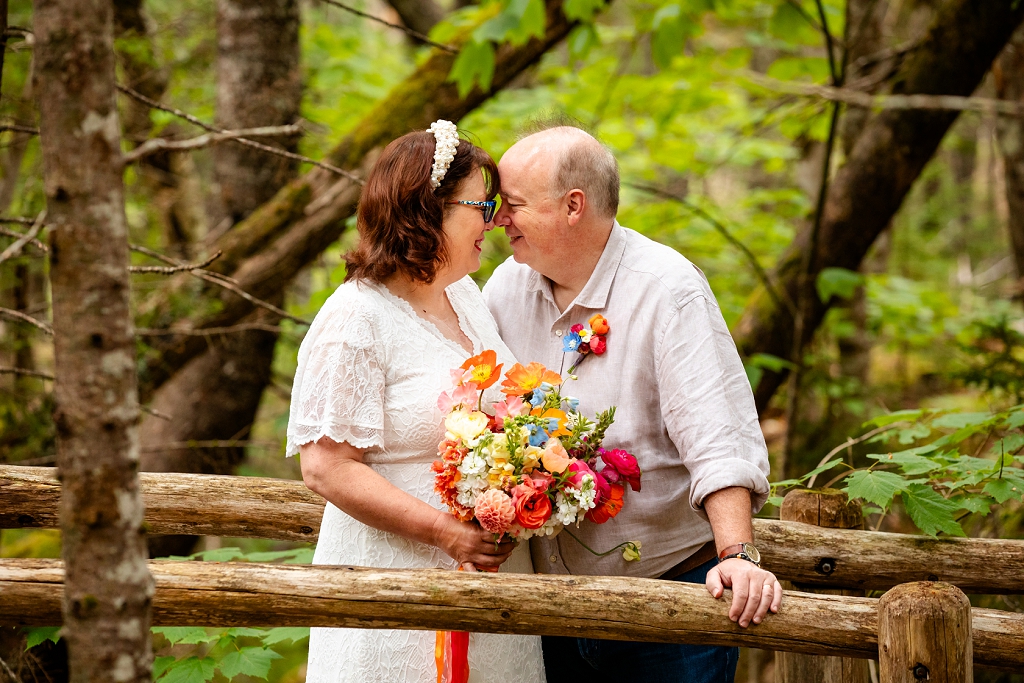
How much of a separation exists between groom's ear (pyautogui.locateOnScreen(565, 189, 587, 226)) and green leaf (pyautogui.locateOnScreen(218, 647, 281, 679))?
1660 mm

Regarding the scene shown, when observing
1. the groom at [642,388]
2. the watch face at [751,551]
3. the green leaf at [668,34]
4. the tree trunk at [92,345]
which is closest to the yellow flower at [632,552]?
the groom at [642,388]

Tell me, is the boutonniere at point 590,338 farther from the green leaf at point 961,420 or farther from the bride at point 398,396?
the green leaf at point 961,420

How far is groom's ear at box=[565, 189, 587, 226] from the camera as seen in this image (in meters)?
2.42

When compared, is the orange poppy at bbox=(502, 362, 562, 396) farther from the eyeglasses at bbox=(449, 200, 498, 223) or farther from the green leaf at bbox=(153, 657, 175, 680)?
the green leaf at bbox=(153, 657, 175, 680)

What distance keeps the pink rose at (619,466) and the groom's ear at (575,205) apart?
0.72 meters

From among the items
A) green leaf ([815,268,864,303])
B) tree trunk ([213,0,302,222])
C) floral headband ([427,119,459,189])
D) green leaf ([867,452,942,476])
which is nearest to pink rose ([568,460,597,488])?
floral headband ([427,119,459,189])

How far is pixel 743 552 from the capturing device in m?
1.95

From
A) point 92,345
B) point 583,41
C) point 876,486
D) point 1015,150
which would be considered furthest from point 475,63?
point 1015,150

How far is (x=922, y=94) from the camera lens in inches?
181

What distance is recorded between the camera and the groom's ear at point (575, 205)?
7.93 ft

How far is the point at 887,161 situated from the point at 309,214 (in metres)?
3.33

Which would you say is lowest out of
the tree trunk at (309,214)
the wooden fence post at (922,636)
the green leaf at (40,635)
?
the green leaf at (40,635)

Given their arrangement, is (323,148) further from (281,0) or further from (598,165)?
(598,165)

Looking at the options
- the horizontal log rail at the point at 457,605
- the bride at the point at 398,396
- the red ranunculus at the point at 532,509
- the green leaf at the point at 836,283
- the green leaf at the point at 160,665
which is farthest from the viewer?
the green leaf at the point at 836,283
